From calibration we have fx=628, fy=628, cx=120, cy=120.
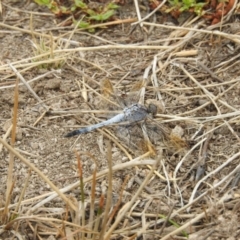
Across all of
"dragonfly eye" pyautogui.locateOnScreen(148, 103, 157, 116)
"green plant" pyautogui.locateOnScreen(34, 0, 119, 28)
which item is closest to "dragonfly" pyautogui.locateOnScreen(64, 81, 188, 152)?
"dragonfly eye" pyautogui.locateOnScreen(148, 103, 157, 116)

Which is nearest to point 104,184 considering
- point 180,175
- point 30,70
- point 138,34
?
point 180,175

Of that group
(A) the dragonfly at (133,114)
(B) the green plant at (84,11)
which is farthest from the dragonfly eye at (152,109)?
(B) the green plant at (84,11)

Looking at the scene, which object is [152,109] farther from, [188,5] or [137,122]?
[188,5]

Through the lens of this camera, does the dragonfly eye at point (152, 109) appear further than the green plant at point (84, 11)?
No

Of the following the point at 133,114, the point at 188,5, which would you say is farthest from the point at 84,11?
the point at 133,114

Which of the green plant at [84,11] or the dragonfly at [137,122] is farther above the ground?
the green plant at [84,11]

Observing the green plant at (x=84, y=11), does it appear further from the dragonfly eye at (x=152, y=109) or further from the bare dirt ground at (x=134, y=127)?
the dragonfly eye at (x=152, y=109)

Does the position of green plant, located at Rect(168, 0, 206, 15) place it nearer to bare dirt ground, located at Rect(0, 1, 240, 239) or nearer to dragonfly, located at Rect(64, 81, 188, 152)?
bare dirt ground, located at Rect(0, 1, 240, 239)

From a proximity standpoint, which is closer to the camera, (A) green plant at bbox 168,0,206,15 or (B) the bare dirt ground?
(B) the bare dirt ground

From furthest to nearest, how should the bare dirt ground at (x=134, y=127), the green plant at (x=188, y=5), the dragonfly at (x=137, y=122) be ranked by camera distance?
the green plant at (x=188, y=5)
the dragonfly at (x=137, y=122)
the bare dirt ground at (x=134, y=127)
